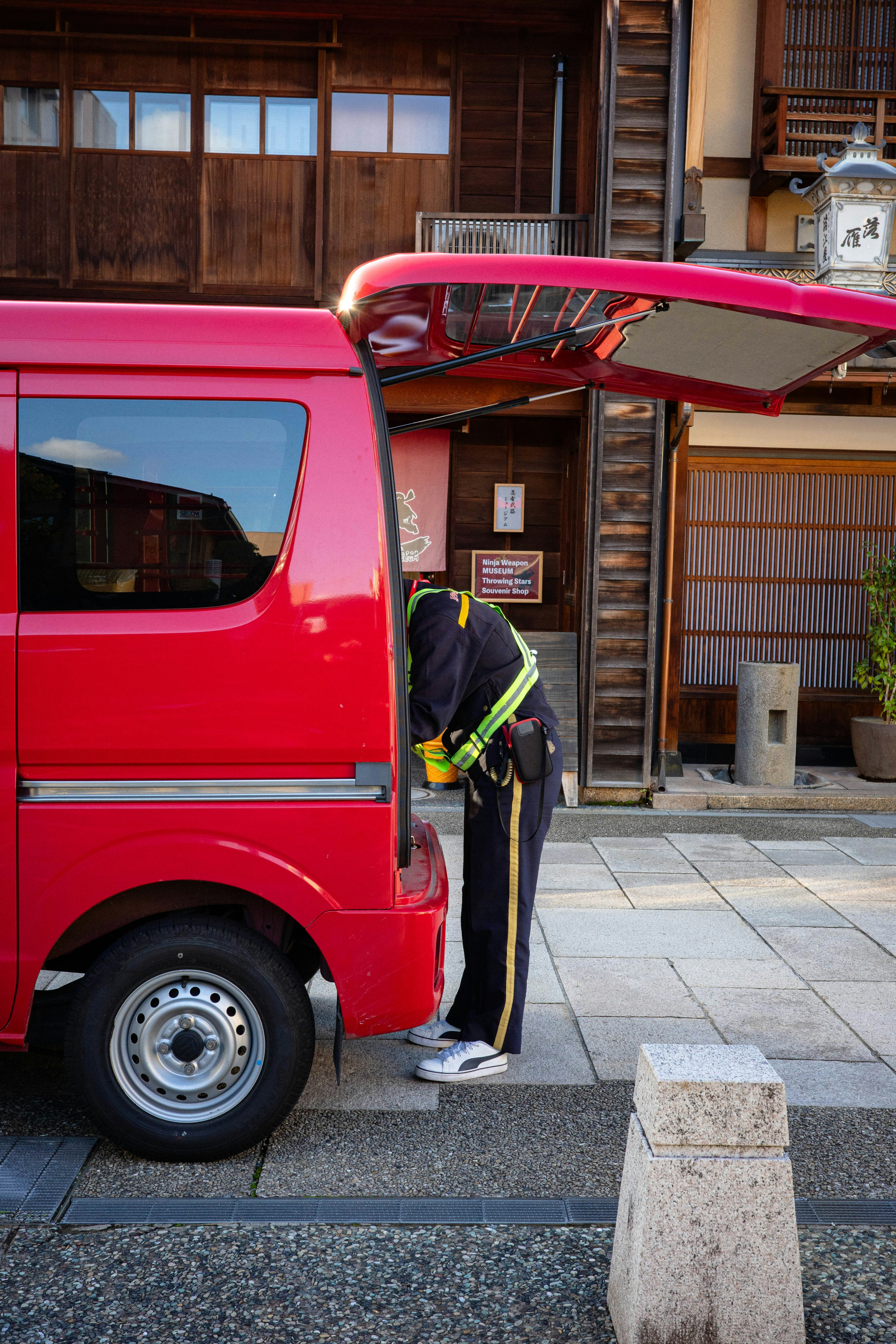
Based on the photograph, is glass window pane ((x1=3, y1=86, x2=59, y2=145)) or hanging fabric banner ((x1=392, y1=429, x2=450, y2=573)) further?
hanging fabric banner ((x1=392, y1=429, x2=450, y2=573))

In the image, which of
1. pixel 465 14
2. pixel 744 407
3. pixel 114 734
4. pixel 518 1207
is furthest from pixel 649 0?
pixel 518 1207

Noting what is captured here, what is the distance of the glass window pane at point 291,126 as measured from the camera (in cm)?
939

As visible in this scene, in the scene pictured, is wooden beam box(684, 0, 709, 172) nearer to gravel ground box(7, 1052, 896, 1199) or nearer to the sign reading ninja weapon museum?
the sign reading ninja weapon museum

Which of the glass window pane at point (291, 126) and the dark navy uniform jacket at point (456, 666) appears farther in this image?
the glass window pane at point (291, 126)

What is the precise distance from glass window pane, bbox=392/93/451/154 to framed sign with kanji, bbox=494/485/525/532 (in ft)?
9.62

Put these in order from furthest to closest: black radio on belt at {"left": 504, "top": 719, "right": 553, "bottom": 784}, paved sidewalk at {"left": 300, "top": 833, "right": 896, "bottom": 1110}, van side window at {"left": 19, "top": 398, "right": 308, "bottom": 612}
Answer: paved sidewalk at {"left": 300, "top": 833, "right": 896, "bottom": 1110} → black radio on belt at {"left": 504, "top": 719, "right": 553, "bottom": 784} → van side window at {"left": 19, "top": 398, "right": 308, "bottom": 612}

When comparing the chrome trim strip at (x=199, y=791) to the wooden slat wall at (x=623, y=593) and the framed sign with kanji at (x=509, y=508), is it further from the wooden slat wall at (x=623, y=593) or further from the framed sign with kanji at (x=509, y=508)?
the framed sign with kanji at (x=509, y=508)

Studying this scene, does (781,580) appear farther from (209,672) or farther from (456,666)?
(209,672)

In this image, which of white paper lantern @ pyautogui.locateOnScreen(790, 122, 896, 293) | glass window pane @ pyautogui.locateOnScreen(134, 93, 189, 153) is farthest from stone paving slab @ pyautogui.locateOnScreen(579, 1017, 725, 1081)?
glass window pane @ pyautogui.locateOnScreen(134, 93, 189, 153)

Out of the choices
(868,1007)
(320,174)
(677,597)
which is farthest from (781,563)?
(868,1007)

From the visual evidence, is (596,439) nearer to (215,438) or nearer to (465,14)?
(465,14)

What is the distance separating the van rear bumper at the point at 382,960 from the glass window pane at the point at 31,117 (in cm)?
856

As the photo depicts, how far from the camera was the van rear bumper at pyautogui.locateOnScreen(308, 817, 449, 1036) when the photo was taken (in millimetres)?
3209

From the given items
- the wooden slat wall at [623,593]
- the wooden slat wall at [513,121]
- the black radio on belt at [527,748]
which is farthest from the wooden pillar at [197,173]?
the black radio on belt at [527,748]
